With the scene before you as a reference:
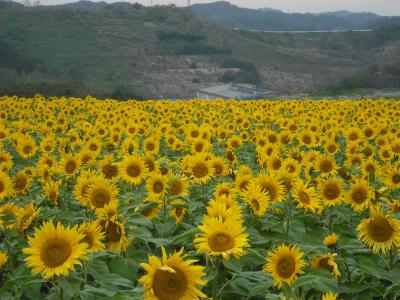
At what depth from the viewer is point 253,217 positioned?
4.20 m

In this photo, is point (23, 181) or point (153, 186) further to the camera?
point (23, 181)

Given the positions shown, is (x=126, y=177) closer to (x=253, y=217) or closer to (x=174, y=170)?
(x=174, y=170)

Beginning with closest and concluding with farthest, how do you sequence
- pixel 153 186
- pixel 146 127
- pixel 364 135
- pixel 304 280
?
1. pixel 304 280
2. pixel 153 186
3. pixel 364 135
4. pixel 146 127

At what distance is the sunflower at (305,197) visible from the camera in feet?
14.0

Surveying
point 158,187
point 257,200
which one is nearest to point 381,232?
point 257,200

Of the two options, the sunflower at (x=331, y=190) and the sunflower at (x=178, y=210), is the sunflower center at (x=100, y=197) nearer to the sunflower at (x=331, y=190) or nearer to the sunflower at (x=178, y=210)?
the sunflower at (x=178, y=210)

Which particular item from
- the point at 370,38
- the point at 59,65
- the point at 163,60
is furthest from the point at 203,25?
the point at 59,65

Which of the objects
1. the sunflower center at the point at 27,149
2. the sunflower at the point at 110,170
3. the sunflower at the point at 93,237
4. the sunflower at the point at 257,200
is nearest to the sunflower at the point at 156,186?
the sunflower at the point at 110,170

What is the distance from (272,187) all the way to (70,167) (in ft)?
8.34

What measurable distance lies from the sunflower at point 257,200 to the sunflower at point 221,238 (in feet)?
4.11

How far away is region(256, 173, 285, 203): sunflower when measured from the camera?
4.52 meters

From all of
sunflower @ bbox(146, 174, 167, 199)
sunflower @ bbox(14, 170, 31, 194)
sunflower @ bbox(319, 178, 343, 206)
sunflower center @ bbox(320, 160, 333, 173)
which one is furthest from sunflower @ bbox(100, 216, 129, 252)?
sunflower center @ bbox(320, 160, 333, 173)

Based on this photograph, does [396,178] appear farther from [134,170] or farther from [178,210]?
[134,170]

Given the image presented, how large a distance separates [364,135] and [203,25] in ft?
319
